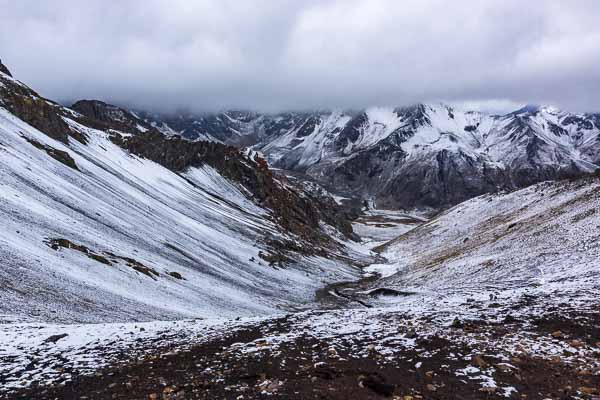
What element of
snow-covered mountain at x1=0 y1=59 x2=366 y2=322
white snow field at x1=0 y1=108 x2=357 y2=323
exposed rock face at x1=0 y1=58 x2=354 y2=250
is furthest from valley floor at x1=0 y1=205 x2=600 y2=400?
exposed rock face at x1=0 y1=58 x2=354 y2=250

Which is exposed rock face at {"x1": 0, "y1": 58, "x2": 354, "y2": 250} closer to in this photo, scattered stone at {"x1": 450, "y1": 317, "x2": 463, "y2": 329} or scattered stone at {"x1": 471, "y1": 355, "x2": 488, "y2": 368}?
scattered stone at {"x1": 450, "y1": 317, "x2": 463, "y2": 329}

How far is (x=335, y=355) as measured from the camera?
1451 centimetres

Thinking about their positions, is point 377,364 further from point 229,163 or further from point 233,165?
Answer: point 229,163

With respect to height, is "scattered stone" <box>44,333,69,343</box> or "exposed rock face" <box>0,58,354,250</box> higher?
"exposed rock face" <box>0,58,354,250</box>

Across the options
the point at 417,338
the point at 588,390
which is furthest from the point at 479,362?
the point at 417,338

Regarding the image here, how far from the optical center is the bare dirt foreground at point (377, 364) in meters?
11.4

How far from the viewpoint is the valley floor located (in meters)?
11.6

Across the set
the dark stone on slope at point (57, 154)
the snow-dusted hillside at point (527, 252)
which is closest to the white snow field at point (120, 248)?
the dark stone on slope at point (57, 154)

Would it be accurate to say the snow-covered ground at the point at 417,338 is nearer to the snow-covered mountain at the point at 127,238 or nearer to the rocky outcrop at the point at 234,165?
the snow-covered mountain at the point at 127,238

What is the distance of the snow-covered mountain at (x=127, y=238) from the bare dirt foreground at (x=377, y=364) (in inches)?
454

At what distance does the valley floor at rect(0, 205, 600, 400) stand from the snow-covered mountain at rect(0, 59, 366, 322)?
792 centimetres

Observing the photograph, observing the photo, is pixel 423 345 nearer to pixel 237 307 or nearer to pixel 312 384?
pixel 312 384

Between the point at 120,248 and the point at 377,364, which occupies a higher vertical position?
the point at 377,364

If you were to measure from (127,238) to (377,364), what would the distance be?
36526mm
